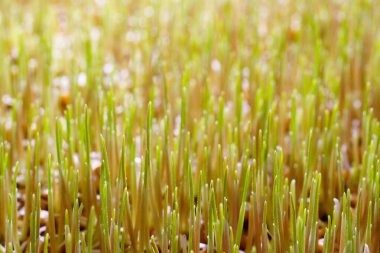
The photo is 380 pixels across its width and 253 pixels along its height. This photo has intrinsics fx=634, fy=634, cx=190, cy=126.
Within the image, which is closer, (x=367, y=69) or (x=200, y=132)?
(x=200, y=132)

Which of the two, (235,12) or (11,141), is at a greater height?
(235,12)

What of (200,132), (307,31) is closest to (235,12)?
(307,31)

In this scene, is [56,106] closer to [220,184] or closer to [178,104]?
[178,104]

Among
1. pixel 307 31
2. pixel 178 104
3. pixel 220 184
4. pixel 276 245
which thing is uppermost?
pixel 307 31

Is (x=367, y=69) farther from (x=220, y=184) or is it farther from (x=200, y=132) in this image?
(x=220, y=184)

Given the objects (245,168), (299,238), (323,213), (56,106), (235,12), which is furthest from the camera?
(235,12)

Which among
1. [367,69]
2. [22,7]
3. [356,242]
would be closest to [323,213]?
[356,242]

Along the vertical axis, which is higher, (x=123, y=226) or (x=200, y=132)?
(x=200, y=132)

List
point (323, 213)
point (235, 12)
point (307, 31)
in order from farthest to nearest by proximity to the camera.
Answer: point (235, 12), point (307, 31), point (323, 213)

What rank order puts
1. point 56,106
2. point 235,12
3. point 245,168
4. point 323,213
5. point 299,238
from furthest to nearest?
point 235,12, point 56,106, point 323,213, point 245,168, point 299,238

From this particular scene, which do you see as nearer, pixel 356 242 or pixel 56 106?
pixel 356 242
